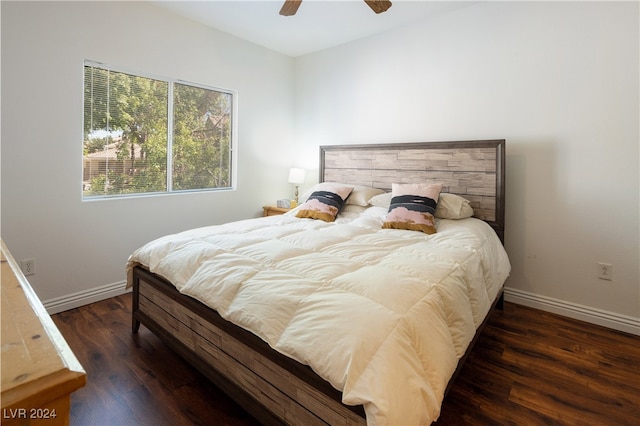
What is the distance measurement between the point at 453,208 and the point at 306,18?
2.26 m

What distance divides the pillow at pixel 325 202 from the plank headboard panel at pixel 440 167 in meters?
0.43

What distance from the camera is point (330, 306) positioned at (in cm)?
125

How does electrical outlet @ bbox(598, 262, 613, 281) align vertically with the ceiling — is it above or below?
below

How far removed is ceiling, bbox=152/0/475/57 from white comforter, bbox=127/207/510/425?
2042mm

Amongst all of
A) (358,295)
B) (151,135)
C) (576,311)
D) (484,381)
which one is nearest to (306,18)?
(151,135)

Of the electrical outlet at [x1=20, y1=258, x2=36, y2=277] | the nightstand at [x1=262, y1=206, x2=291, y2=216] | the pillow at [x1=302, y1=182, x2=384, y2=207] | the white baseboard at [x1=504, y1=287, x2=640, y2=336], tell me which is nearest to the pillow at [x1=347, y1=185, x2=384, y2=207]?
the pillow at [x1=302, y1=182, x2=384, y2=207]

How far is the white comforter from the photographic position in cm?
105

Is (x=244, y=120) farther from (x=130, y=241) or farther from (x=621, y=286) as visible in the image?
(x=621, y=286)

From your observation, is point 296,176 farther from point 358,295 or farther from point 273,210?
point 358,295

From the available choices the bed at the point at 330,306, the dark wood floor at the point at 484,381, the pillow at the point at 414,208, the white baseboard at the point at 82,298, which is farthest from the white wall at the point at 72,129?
the pillow at the point at 414,208

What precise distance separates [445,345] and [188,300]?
1.25 metres

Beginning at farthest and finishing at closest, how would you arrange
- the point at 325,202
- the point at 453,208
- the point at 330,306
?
the point at 325,202 → the point at 453,208 → the point at 330,306

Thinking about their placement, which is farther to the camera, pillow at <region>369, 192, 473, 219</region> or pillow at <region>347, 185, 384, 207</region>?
pillow at <region>347, 185, 384, 207</region>

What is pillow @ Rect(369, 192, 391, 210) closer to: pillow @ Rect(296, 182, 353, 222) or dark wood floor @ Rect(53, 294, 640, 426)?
pillow @ Rect(296, 182, 353, 222)
